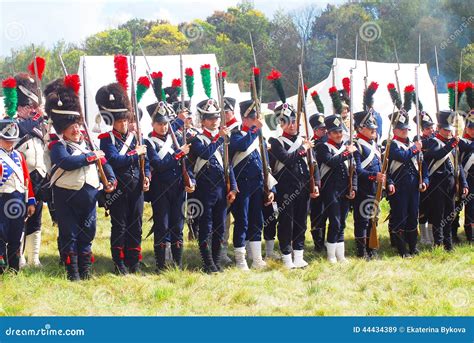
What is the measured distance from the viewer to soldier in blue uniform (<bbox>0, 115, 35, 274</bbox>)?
23.5 feet

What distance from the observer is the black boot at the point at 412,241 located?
30.0 ft

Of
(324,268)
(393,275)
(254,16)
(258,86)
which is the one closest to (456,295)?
(393,275)

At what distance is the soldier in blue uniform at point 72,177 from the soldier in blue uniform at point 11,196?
0.49 metres

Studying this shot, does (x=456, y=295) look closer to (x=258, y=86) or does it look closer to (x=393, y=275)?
(x=393, y=275)

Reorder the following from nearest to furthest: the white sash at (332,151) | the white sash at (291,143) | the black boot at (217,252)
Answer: the black boot at (217,252) → the white sash at (291,143) → the white sash at (332,151)

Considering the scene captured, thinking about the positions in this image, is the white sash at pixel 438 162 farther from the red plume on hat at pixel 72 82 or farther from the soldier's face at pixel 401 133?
the red plume on hat at pixel 72 82

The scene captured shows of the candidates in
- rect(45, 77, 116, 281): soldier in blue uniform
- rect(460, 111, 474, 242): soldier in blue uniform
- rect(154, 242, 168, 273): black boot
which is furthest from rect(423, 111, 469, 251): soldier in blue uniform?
rect(45, 77, 116, 281): soldier in blue uniform

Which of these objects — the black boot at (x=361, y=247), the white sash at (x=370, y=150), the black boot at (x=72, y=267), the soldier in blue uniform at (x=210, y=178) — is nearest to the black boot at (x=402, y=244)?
the black boot at (x=361, y=247)

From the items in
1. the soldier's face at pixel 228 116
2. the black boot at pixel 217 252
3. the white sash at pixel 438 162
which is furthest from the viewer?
the white sash at pixel 438 162

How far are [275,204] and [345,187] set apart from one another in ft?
3.03

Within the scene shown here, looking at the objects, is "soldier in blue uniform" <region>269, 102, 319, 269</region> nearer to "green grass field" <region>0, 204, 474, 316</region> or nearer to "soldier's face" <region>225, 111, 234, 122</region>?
"green grass field" <region>0, 204, 474, 316</region>

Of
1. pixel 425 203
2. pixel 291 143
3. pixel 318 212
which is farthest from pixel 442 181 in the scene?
pixel 291 143

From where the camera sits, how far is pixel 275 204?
27.7 feet

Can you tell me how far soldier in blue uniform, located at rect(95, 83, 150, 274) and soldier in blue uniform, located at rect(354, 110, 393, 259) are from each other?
2.93 m
